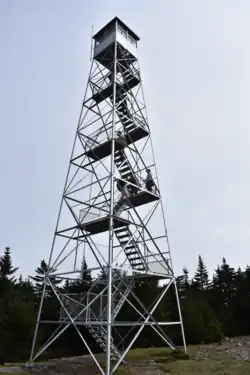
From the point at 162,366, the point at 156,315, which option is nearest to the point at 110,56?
the point at 162,366

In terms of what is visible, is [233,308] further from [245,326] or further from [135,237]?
[135,237]

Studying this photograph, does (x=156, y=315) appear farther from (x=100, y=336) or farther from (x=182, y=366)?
(x=182, y=366)

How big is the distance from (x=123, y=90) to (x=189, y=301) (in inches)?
969

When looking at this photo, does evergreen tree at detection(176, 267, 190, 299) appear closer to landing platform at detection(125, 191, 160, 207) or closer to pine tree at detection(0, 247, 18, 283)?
pine tree at detection(0, 247, 18, 283)

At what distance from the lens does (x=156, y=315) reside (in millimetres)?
32344

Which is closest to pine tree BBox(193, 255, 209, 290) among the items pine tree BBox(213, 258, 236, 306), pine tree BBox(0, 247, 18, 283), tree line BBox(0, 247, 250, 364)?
pine tree BBox(213, 258, 236, 306)

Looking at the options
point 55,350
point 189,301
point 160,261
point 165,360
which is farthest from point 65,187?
point 55,350

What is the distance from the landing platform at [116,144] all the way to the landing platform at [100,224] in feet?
13.3

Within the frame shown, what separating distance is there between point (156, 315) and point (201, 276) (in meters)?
23.6

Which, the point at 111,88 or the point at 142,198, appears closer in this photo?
the point at 142,198

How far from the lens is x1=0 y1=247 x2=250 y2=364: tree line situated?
31125 mm

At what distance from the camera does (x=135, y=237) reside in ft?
53.9

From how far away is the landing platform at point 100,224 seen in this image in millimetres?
14461

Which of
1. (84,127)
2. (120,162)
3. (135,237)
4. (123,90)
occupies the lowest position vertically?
(135,237)
